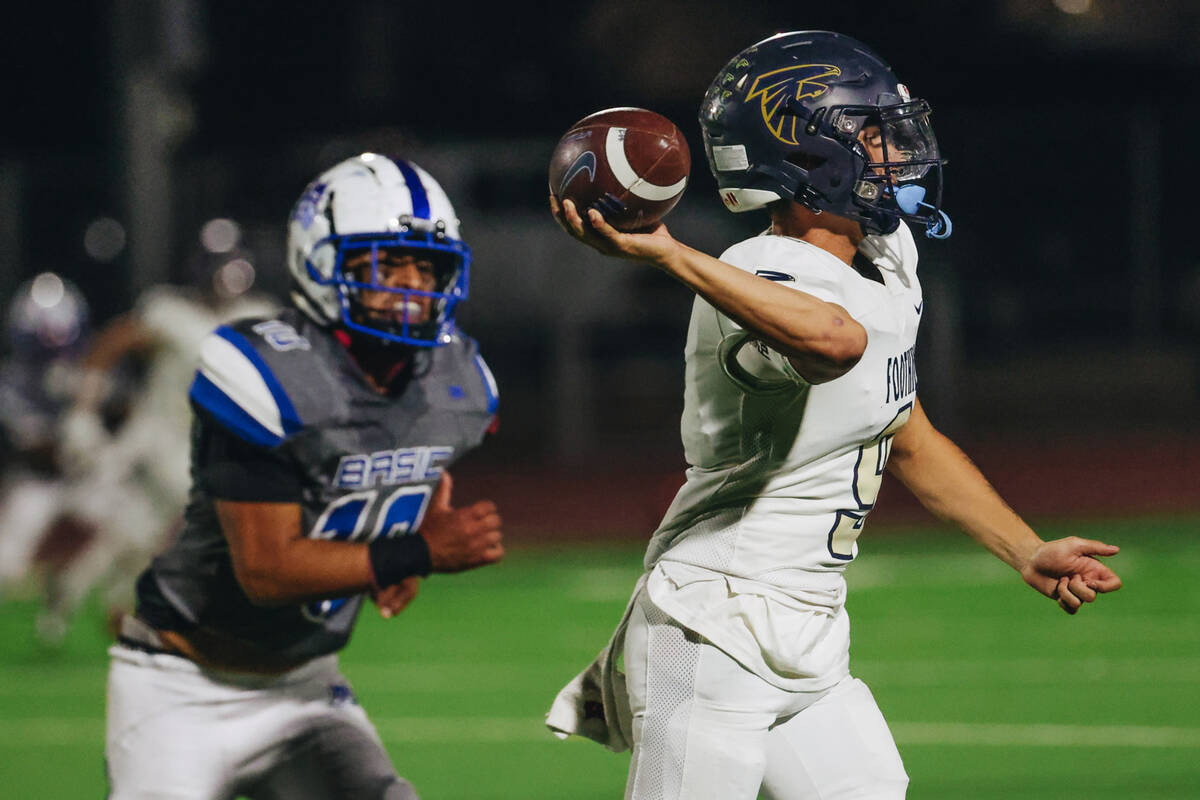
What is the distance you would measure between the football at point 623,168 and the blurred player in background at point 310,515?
0.79 meters

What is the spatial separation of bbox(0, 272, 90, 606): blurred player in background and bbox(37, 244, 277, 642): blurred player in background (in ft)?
1.21

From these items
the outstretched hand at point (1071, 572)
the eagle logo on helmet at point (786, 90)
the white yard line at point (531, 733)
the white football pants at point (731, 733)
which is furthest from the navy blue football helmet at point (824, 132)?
the white yard line at point (531, 733)

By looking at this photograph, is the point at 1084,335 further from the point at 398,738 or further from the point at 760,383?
the point at 760,383

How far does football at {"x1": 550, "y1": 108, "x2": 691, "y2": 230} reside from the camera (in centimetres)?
258

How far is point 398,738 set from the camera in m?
6.05

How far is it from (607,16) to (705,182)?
11.3ft

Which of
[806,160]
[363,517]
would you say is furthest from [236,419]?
[806,160]

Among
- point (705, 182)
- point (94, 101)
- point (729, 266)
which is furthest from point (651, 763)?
point (94, 101)

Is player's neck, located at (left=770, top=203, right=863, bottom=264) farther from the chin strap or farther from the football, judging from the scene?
the football

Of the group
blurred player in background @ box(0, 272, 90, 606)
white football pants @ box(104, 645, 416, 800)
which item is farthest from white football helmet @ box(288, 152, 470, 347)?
blurred player in background @ box(0, 272, 90, 606)

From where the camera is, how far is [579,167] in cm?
261

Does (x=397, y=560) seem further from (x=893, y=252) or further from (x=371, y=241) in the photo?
(x=893, y=252)

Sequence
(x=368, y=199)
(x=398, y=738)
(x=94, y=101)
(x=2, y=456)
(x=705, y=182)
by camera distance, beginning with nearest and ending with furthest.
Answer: (x=368, y=199) < (x=398, y=738) < (x=2, y=456) < (x=705, y=182) < (x=94, y=101)

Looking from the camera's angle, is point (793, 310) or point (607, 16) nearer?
point (793, 310)
